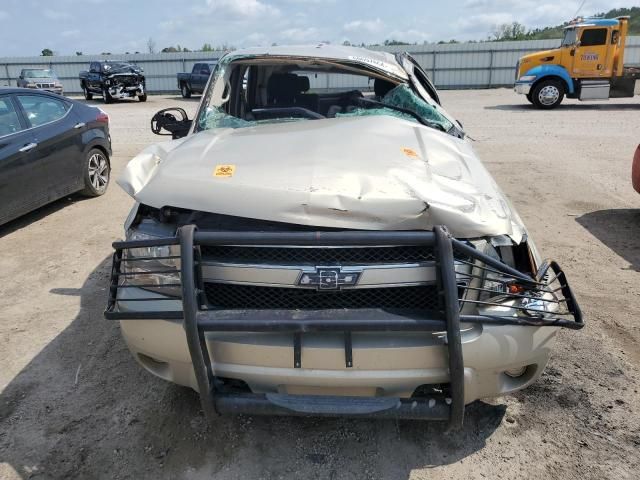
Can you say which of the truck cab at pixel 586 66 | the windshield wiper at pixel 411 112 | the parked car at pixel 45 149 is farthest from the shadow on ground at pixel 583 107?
the windshield wiper at pixel 411 112

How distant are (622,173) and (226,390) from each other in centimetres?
814

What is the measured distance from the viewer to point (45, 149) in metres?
6.01

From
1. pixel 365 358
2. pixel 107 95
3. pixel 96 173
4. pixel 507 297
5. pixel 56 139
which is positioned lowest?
pixel 107 95

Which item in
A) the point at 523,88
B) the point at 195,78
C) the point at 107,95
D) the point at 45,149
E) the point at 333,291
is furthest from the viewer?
the point at 195,78

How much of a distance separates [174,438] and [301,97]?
9.34 feet

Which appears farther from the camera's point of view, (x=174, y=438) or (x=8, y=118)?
(x=8, y=118)

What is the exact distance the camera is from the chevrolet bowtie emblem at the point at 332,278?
2.14 m

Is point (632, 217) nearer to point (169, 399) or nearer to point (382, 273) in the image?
point (382, 273)

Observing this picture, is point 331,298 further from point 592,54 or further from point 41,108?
point 592,54

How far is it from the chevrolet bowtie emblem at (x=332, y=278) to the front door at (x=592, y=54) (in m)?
17.7

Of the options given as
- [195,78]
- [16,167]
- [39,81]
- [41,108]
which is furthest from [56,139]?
[39,81]

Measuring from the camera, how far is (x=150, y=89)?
1266 inches

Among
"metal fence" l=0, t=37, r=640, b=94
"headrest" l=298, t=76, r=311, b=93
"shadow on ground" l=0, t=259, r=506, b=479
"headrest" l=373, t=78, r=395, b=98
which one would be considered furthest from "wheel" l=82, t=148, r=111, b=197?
"metal fence" l=0, t=37, r=640, b=94

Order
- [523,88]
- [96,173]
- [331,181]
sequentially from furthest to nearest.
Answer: [523,88]
[96,173]
[331,181]
